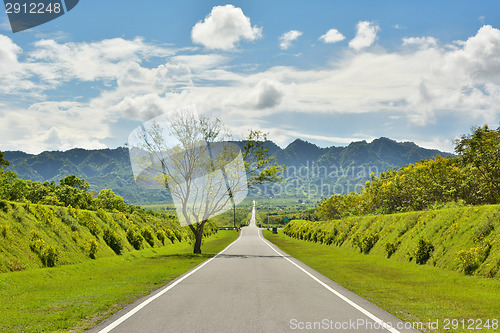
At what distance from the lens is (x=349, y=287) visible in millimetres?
12805

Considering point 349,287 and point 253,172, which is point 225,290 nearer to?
point 349,287

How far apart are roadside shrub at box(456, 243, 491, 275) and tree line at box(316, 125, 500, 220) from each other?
15008 millimetres

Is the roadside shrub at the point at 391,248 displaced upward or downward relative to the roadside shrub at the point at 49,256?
downward

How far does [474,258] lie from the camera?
616 inches

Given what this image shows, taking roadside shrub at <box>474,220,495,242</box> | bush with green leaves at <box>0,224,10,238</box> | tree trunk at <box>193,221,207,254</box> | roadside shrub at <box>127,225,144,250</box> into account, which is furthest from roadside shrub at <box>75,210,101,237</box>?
roadside shrub at <box>474,220,495,242</box>

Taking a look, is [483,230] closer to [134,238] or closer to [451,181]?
[134,238]

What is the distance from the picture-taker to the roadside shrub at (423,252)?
66.5 feet

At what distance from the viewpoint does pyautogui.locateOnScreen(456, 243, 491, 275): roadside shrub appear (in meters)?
15.5

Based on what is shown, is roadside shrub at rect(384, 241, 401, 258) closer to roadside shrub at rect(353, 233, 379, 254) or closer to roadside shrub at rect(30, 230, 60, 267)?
roadside shrub at rect(353, 233, 379, 254)

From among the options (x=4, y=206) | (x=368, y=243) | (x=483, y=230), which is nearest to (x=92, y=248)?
(x=4, y=206)

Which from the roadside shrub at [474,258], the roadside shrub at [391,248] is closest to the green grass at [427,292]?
the roadside shrub at [474,258]

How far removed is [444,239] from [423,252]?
1.25 m

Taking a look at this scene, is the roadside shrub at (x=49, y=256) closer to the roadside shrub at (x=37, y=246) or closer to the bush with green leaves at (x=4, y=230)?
the roadside shrub at (x=37, y=246)

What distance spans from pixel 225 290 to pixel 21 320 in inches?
208
